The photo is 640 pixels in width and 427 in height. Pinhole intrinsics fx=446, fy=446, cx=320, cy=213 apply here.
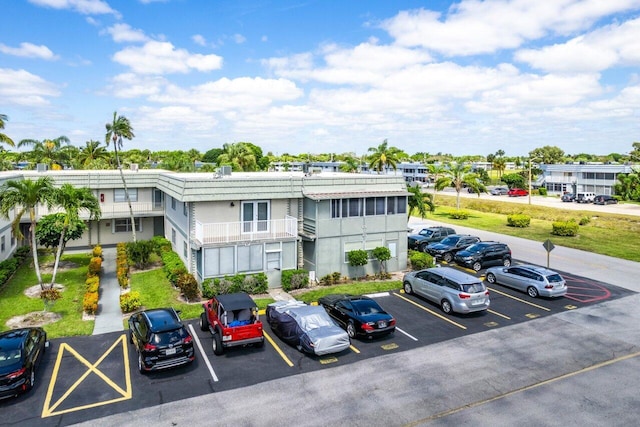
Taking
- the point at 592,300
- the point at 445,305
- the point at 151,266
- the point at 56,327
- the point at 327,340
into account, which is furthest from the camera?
the point at 151,266

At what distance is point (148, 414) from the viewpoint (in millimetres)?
11992

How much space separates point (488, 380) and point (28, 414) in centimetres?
1330

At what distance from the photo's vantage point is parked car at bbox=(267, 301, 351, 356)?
15312 millimetres

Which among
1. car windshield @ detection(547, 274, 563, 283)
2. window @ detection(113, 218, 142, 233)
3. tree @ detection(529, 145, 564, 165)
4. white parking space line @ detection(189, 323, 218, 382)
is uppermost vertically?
tree @ detection(529, 145, 564, 165)

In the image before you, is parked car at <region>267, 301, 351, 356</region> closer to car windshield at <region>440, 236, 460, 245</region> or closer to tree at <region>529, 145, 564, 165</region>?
car windshield at <region>440, 236, 460, 245</region>

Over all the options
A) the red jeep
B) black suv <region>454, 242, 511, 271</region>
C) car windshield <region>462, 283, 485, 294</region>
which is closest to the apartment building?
black suv <region>454, 242, 511, 271</region>

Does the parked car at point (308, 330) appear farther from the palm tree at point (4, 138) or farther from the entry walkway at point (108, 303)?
the palm tree at point (4, 138)

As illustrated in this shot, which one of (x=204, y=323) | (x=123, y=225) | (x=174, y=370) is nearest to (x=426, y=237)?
(x=204, y=323)

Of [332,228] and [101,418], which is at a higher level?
[332,228]

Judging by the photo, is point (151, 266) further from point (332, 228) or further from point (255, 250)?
point (332, 228)

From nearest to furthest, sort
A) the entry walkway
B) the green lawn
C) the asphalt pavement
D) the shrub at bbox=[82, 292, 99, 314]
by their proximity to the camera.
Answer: the asphalt pavement
the green lawn
the entry walkway
the shrub at bbox=[82, 292, 99, 314]

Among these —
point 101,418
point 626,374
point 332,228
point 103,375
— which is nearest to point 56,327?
point 103,375

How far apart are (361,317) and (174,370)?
274 inches

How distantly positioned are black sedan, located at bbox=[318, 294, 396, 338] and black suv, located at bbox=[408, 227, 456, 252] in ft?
53.1
